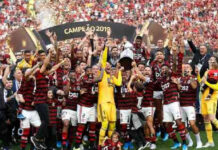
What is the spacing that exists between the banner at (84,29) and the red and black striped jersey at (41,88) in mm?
2990

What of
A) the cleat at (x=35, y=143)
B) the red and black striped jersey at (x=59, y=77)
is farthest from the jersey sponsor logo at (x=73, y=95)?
the cleat at (x=35, y=143)

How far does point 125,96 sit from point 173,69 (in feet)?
3.70

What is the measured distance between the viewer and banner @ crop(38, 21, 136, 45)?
15508 millimetres

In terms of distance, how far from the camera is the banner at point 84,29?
15508 millimetres

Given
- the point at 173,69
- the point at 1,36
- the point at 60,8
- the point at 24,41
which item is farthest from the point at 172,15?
the point at 173,69

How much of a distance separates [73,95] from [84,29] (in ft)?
9.15

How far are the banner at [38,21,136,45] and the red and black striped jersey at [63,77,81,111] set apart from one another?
2.57 m

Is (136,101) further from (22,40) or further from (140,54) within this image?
(22,40)

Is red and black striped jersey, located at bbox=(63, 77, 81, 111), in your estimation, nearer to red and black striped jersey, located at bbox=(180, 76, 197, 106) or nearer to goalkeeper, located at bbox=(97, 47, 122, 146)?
goalkeeper, located at bbox=(97, 47, 122, 146)

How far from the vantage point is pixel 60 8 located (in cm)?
2981

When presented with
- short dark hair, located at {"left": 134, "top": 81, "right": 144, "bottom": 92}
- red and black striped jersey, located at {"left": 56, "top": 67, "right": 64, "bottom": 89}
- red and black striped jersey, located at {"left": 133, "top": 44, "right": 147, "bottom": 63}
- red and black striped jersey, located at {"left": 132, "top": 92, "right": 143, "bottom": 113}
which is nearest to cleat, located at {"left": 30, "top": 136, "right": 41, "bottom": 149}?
red and black striped jersey, located at {"left": 56, "top": 67, "right": 64, "bottom": 89}

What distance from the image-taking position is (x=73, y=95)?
43.4 ft

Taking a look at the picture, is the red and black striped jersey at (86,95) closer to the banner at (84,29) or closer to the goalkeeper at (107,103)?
the goalkeeper at (107,103)

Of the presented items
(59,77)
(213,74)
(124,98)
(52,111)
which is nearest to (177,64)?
(213,74)
